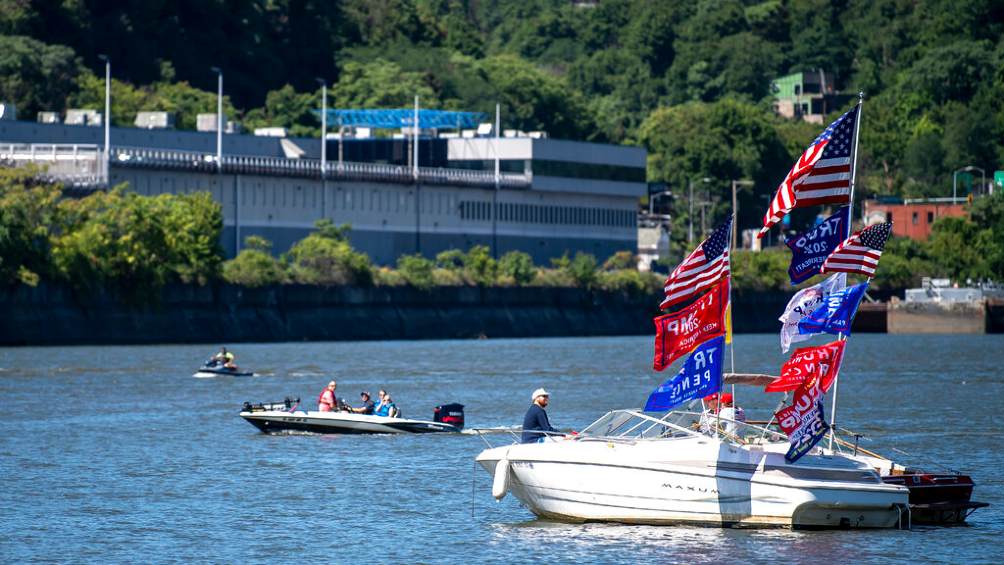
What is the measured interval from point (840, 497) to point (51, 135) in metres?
142

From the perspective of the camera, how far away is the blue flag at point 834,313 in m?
45.7

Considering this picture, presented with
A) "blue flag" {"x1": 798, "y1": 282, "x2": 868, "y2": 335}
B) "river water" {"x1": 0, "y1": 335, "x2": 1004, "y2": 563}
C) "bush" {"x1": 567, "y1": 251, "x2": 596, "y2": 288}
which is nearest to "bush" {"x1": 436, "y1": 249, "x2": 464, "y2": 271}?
"bush" {"x1": 567, "y1": 251, "x2": 596, "y2": 288}

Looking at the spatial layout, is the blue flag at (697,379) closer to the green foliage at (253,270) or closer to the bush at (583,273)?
the green foliage at (253,270)

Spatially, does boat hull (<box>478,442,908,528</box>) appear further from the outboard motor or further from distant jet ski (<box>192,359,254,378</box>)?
distant jet ski (<box>192,359,254,378</box>)

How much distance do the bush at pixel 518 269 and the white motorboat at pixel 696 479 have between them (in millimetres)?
134180

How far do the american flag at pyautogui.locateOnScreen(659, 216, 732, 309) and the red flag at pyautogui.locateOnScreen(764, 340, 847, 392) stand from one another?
2402 millimetres

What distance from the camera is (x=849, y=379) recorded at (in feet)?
351

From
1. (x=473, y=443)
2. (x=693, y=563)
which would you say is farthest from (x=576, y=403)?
(x=693, y=563)

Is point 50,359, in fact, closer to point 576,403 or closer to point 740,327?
point 576,403

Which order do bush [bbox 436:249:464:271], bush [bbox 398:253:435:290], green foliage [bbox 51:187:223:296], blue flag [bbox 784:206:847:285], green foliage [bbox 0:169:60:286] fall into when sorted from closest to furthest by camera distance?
1. blue flag [bbox 784:206:847:285]
2. green foliage [bbox 0:169:60:286]
3. green foliage [bbox 51:187:223:296]
4. bush [bbox 398:253:435:290]
5. bush [bbox 436:249:464:271]

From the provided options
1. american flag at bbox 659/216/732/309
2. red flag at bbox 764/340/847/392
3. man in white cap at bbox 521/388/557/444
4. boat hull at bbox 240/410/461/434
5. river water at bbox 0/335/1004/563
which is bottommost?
river water at bbox 0/335/1004/563

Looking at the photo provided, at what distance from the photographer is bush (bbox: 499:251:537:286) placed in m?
181

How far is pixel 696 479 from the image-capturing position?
4497cm

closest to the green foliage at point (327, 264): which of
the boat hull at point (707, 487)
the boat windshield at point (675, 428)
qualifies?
the boat windshield at point (675, 428)
